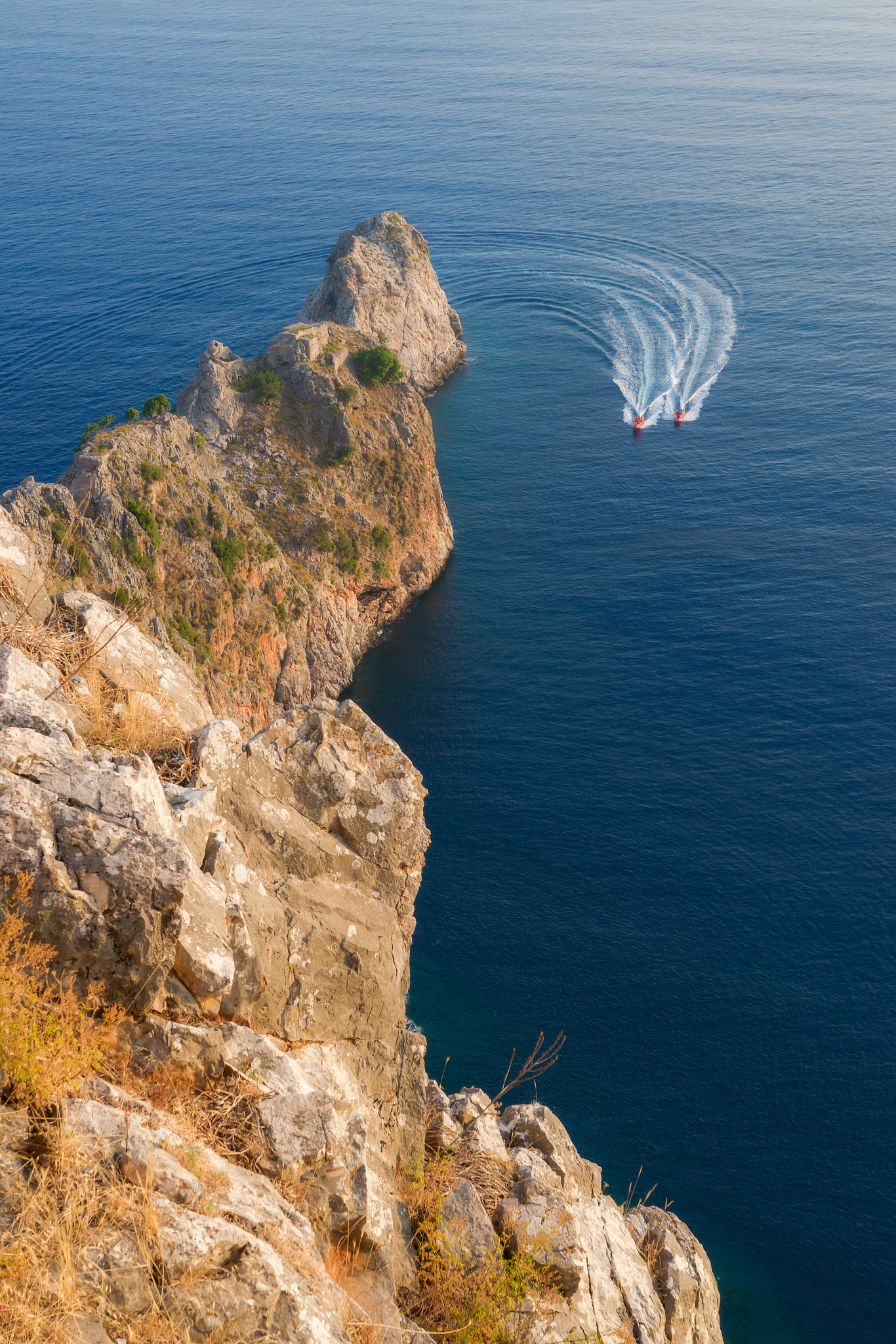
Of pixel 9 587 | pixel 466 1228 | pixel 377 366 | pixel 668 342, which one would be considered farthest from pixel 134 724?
pixel 668 342

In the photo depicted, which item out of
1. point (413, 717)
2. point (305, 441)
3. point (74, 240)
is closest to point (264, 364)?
point (305, 441)

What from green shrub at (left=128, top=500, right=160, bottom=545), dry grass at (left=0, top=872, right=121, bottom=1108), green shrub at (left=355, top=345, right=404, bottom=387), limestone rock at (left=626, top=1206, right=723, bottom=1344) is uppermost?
green shrub at (left=355, top=345, right=404, bottom=387)

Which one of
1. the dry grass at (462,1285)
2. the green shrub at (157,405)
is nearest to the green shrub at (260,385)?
the green shrub at (157,405)

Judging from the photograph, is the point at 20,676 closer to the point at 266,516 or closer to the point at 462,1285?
the point at 462,1285

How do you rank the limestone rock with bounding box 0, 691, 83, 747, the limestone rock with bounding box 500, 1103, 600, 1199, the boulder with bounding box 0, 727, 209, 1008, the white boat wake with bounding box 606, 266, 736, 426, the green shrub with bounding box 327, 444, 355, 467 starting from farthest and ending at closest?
the white boat wake with bounding box 606, 266, 736, 426, the green shrub with bounding box 327, 444, 355, 467, the limestone rock with bounding box 500, 1103, 600, 1199, the limestone rock with bounding box 0, 691, 83, 747, the boulder with bounding box 0, 727, 209, 1008

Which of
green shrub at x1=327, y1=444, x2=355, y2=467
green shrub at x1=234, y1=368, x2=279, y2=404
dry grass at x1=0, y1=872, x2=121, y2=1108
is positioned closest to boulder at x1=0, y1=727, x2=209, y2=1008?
dry grass at x1=0, y1=872, x2=121, y2=1108

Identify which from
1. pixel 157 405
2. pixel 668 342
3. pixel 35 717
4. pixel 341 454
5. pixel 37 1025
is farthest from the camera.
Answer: pixel 668 342

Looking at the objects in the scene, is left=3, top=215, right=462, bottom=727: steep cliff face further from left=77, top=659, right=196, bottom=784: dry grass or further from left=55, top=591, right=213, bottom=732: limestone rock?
left=77, top=659, right=196, bottom=784: dry grass

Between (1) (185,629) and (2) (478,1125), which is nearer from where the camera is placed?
(2) (478,1125)
